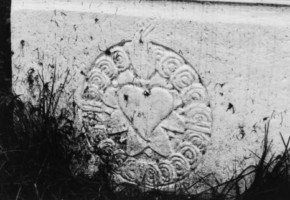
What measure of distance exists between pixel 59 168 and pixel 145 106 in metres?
0.51

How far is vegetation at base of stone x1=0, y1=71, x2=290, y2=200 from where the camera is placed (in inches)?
83.2

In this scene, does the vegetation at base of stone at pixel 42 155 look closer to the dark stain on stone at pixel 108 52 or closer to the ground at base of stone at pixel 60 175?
the ground at base of stone at pixel 60 175

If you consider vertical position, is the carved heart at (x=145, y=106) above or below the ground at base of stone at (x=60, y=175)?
above

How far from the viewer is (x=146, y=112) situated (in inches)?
87.8

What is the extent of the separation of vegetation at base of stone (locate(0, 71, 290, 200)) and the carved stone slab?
0.09 metres

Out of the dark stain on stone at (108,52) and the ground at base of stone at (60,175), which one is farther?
the dark stain on stone at (108,52)

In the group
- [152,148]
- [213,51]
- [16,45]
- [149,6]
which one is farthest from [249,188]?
[16,45]

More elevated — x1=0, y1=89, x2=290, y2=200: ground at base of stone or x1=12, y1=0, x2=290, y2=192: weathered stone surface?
x1=12, y1=0, x2=290, y2=192: weathered stone surface

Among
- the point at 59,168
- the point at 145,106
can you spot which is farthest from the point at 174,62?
the point at 59,168

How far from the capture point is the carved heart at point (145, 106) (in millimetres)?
2199

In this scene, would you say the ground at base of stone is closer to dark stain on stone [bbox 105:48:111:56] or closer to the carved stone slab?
the carved stone slab

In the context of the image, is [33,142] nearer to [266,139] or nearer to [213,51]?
[213,51]

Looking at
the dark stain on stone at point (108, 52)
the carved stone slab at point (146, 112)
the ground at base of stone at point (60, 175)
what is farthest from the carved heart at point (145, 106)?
the ground at base of stone at point (60, 175)

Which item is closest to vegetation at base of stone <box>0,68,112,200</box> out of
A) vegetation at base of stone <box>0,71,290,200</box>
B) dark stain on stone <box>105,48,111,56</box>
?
vegetation at base of stone <box>0,71,290,200</box>
